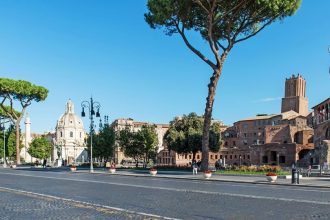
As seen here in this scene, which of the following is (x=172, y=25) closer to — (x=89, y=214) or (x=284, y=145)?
(x=89, y=214)

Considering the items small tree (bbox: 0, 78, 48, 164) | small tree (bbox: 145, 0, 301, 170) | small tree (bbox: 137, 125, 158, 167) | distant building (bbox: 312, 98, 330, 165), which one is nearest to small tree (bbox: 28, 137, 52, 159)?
small tree (bbox: 0, 78, 48, 164)

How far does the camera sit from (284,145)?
8931 cm

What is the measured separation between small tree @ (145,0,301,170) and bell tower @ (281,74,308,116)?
107320 millimetres

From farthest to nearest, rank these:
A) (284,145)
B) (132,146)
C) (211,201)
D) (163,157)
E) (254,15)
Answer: (163,157) < (284,145) < (132,146) < (254,15) < (211,201)

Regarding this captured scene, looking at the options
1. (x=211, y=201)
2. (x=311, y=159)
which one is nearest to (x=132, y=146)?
(x=311, y=159)

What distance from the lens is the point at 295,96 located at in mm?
145250

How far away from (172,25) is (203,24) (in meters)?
2.83

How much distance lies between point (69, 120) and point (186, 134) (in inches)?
3853

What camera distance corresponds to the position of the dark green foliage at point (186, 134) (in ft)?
168

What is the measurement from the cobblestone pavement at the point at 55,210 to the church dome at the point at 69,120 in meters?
131

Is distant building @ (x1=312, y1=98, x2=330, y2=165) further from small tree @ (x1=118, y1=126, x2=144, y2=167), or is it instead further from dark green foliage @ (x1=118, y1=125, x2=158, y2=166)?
small tree @ (x1=118, y1=126, x2=144, y2=167)

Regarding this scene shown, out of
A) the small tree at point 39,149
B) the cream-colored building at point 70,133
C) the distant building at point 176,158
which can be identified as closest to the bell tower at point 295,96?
the distant building at point 176,158

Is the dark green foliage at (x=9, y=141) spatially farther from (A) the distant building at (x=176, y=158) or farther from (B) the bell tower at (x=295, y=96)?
(B) the bell tower at (x=295, y=96)

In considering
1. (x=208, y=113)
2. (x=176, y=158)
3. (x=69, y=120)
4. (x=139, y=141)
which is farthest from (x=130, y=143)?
(x=69, y=120)
